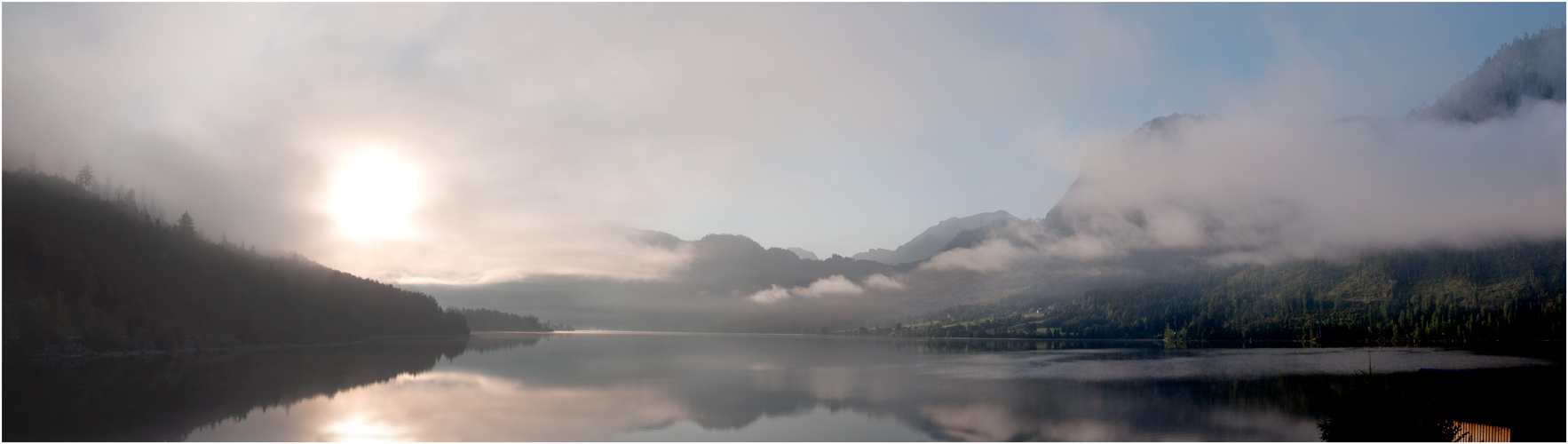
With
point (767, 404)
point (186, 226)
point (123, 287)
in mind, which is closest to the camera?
point (767, 404)

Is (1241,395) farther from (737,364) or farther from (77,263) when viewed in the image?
(77,263)

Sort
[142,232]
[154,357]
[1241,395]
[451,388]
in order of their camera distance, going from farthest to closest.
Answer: [142,232], [154,357], [451,388], [1241,395]

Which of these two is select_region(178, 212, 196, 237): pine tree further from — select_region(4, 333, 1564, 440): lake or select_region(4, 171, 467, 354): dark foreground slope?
select_region(4, 333, 1564, 440): lake

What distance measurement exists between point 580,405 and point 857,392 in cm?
2219

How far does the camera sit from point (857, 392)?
59.7 m

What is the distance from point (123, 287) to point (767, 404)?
117 m

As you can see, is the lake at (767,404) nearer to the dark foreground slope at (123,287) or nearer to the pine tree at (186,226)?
the dark foreground slope at (123,287)

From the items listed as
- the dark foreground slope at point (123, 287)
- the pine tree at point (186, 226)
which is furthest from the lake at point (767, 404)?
the pine tree at point (186, 226)

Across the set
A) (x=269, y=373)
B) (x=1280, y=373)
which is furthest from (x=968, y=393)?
(x=269, y=373)

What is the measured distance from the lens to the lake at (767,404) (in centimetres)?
3912

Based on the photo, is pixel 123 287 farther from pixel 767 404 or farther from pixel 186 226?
pixel 767 404

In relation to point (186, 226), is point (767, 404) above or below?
below

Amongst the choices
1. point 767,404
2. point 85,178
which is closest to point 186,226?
point 85,178

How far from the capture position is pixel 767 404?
52469 mm
